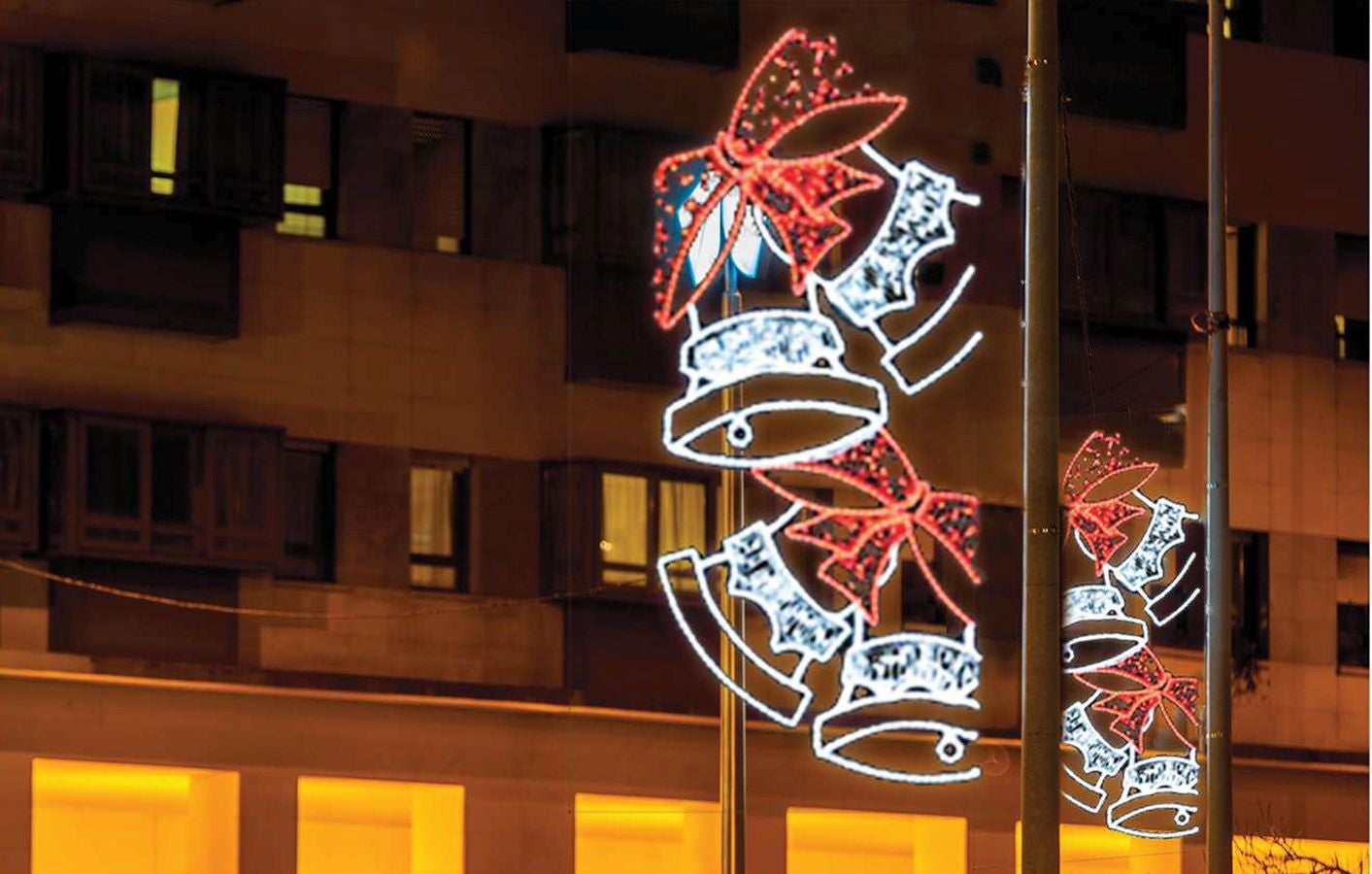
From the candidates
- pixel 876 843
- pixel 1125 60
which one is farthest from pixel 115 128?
pixel 1125 60

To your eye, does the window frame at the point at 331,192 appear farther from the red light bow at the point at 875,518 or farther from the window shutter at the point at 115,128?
the red light bow at the point at 875,518

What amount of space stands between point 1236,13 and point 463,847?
1400 centimetres

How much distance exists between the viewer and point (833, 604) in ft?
105

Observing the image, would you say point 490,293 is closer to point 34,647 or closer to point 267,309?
point 267,309

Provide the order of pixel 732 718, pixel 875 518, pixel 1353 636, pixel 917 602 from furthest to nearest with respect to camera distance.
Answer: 1. pixel 1353 636
2. pixel 917 602
3. pixel 875 518
4. pixel 732 718

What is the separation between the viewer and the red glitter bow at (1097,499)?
34.7m

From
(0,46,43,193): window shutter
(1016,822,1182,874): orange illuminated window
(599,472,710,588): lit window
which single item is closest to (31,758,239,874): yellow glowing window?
(599,472,710,588): lit window

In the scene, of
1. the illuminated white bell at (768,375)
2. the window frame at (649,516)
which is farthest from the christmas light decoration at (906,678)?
the window frame at (649,516)

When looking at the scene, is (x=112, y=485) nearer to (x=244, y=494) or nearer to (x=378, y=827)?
(x=244, y=494)

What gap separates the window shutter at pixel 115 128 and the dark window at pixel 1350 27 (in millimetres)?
15678

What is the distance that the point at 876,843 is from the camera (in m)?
36.4

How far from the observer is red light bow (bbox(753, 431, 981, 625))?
1166 inches

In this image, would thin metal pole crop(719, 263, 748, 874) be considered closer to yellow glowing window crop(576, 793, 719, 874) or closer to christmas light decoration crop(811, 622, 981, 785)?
christmas light decoration crop(811, 622, 981, 785)

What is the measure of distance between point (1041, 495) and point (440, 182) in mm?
14243
